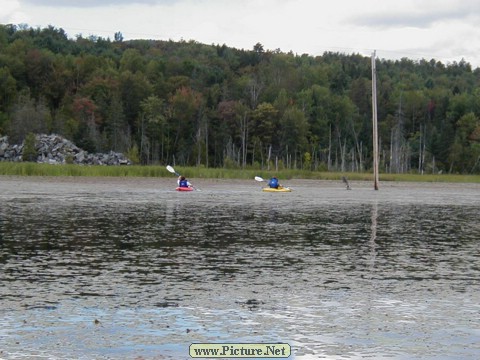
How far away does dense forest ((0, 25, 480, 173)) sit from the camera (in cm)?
11850

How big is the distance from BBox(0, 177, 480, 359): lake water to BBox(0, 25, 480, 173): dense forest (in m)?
75.0

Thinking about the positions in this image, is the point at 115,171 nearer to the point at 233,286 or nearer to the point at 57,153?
the point at 57,153

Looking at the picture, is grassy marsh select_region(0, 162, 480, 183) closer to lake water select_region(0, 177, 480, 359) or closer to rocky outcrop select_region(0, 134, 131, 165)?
rocky outcrop select_region(0, 134, 131, 165)

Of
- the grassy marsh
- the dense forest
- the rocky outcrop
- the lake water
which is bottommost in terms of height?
the lake water

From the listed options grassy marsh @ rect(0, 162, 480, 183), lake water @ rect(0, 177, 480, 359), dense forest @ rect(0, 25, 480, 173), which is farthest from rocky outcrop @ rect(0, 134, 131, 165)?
lake water @ rect(0, 177, 480, 359)

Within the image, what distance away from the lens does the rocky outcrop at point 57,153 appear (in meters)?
95.9

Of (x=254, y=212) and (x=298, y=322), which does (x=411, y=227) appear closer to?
(x=254, y=212)

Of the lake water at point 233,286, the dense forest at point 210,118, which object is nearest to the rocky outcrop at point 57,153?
the dense forest at point 210,118

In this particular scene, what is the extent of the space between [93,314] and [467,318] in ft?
19.1

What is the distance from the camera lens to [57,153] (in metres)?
96.4

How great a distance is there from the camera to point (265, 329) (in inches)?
490

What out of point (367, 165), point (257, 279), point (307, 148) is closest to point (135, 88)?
point (307, 148)

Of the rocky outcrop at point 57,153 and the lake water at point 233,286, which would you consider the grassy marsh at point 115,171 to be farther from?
the lake water at point 233,286

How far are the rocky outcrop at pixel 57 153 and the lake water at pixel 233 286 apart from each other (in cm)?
6427
